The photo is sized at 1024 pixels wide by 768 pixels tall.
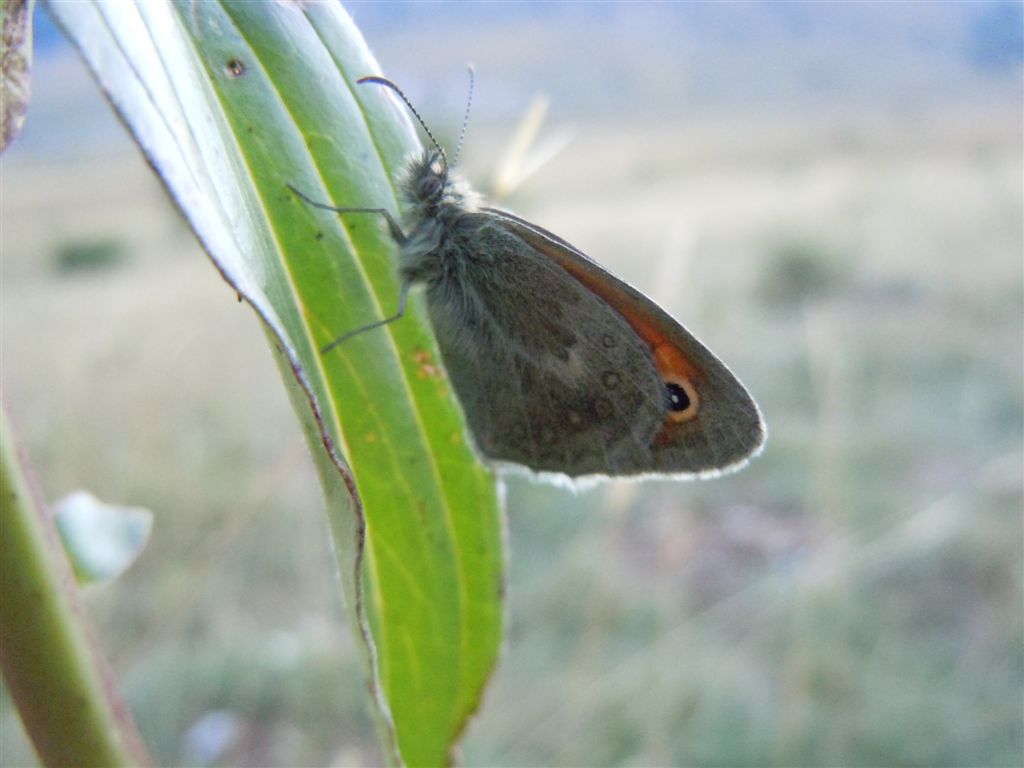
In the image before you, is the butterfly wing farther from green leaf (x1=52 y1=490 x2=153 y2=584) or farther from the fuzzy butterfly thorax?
green leaf (x1=52 y1=490 x2=153 y2=584)

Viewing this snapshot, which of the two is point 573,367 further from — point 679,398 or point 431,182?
point 431,182

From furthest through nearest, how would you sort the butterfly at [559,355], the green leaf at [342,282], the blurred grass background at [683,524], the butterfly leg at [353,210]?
the blurred grass background at [683,524]
the butterfly at [559,355]
the butterfly leg at [353,210]
the green leaf at [342,282]

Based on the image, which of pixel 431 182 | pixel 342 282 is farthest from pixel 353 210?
pixel 431 182

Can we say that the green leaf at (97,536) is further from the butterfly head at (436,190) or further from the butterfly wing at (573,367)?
the butterfly head at (436,190)

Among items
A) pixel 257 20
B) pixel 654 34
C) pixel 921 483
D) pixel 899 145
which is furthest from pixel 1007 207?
pixel 654 34

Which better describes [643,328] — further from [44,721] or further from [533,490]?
[533,490]

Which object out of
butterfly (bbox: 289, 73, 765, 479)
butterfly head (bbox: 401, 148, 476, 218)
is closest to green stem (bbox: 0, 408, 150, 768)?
butterfly (bbox: 289, 73, 765, 479)

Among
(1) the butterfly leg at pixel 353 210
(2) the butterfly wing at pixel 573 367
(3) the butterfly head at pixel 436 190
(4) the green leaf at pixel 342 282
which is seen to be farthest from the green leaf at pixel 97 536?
(3) the butterfly head at pixel 436 190
